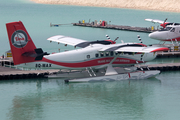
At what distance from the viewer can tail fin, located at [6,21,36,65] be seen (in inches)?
1426

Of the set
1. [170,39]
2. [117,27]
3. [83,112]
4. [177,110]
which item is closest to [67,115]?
[83,112]

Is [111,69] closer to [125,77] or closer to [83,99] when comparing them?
[125,77]

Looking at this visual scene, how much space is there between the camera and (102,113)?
96.1ft

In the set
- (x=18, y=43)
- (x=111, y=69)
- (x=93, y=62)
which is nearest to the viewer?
(x=18, y=43)

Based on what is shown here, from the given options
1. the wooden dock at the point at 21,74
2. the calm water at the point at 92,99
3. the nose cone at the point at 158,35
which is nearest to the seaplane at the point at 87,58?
the calm water at the point at 92,99

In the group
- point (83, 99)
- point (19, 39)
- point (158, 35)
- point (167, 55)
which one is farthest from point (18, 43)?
point (158, 35)

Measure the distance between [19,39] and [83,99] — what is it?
32.5ft

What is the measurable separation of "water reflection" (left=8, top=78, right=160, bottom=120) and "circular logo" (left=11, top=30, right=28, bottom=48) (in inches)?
196

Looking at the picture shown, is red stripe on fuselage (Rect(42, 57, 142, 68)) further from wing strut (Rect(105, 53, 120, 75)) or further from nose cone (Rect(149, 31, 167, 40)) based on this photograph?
nose cone (Rect(149, 31, 167, 40))

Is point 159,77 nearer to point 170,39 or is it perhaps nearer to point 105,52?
point 105,52

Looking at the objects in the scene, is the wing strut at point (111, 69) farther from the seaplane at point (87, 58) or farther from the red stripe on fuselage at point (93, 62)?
the red stripe on fuselage at point (93, 62)

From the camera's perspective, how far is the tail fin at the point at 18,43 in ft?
119

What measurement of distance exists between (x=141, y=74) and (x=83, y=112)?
471 inches

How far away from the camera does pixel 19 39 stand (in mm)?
36875
